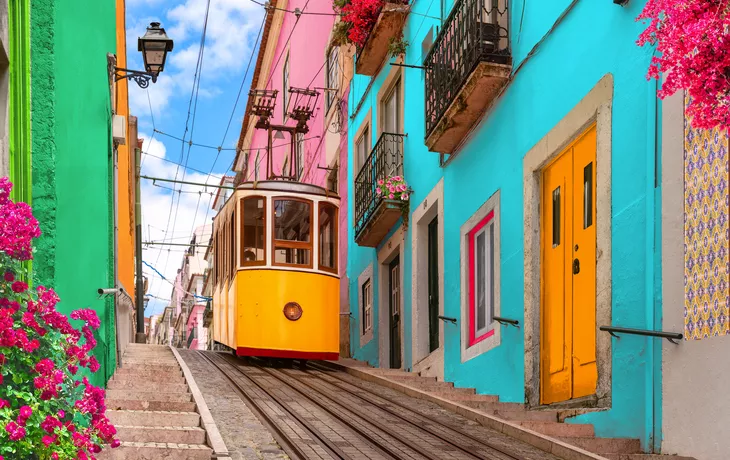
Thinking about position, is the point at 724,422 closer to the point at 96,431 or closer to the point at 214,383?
the point at 96,431

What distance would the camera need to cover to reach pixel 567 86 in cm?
897

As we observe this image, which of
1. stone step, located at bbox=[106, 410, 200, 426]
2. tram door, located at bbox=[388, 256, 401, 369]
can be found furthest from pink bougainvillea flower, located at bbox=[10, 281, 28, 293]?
tram door, located at bbox=[388, 256, 401, 369]

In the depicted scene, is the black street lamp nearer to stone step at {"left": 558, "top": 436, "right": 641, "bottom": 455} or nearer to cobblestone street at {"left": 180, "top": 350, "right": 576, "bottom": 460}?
cobblestone street at {"left": 180, "top": 350, "right": 576, "bottom": 460}

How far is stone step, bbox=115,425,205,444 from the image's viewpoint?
7129 millimetres

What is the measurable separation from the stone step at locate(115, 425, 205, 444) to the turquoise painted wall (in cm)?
293

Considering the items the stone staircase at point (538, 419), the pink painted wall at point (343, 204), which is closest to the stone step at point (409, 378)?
the stone staircase at point (538, 419)

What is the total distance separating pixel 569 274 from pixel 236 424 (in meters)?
3.06

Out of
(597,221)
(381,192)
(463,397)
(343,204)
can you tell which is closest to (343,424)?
(463,397)

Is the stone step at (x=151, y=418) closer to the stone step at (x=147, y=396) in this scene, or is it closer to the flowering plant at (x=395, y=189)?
the stone step at (x=147, y=396)

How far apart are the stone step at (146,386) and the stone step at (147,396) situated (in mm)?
340

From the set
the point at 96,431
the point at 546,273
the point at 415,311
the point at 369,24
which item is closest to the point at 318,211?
the point at 415,311

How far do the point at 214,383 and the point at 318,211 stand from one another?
Result: 3.84m

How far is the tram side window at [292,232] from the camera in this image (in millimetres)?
14445

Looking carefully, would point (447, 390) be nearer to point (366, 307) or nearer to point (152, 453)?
point (152, 453)
